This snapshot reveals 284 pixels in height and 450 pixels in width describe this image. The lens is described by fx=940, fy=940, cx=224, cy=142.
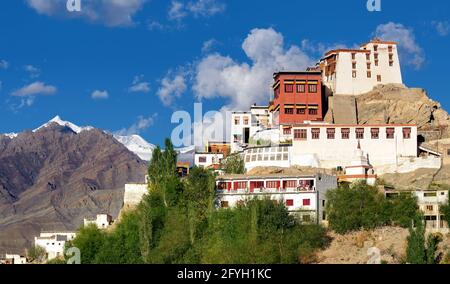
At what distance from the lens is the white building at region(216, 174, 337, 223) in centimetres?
6844

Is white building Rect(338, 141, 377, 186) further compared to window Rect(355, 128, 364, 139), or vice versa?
window Rect(355, 128, 364, 139)

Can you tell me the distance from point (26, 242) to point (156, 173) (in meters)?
122

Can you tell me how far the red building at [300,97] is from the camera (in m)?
85.1

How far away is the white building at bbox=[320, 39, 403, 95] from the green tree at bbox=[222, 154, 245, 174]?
13520 mm

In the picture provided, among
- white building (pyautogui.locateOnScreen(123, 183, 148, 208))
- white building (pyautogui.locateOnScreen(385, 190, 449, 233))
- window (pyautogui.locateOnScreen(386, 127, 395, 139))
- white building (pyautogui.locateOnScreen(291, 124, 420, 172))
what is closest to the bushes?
white building (pyautogui.locateOnScreen(385, 190, 449, 233))

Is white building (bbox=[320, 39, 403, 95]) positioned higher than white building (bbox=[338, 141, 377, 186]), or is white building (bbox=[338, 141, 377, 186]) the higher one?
white building (bbox=[320, 39, 403, 95])

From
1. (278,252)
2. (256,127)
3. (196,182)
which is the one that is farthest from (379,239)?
(256,127)

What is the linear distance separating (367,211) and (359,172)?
21.6 feet

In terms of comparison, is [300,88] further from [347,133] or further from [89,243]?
[89,243]

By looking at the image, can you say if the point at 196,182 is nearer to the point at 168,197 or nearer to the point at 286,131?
the point at 168,197

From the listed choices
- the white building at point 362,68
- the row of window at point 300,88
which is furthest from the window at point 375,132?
the white building at point 362,68

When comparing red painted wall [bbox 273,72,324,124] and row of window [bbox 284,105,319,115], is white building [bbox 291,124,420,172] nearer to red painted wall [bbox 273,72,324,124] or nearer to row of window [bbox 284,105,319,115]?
red painted wall [bbox 273,72,324,124]

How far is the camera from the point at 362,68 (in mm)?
90062

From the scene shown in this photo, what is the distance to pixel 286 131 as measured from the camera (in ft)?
267
